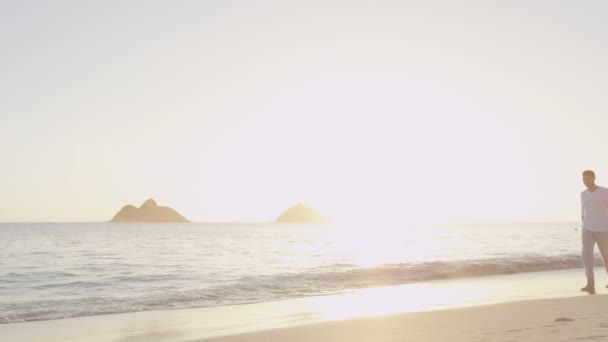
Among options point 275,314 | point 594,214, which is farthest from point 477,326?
point 594,214

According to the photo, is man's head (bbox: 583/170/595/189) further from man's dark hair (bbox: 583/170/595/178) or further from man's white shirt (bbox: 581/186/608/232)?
man's white shirt (bbox: 581/186/608/232)

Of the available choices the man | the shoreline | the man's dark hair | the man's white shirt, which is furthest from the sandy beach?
the man's dark hair

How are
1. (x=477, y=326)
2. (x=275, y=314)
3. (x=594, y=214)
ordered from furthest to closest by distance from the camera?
(x=594, y=214), (x=275, y=314), (x=477, y=326)

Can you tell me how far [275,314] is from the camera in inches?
516

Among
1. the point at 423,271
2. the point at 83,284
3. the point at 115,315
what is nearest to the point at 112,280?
the point at 83,284

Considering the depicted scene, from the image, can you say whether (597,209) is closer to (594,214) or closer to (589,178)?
(594,214)

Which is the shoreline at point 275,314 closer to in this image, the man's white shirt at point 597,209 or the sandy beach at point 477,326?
the sandy beach at point 477,326

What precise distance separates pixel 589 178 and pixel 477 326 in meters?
6.41

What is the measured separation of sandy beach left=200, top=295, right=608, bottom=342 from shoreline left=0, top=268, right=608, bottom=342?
30.9 inches

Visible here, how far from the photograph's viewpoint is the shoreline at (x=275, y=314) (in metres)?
10.9

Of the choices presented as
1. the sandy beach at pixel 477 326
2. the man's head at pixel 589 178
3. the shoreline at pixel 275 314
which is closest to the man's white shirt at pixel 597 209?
the man's head at pixel 589 178

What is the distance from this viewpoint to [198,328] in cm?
1122

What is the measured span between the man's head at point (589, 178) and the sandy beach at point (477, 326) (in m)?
2.84

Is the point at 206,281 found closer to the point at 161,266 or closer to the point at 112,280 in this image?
the point at 112,280
